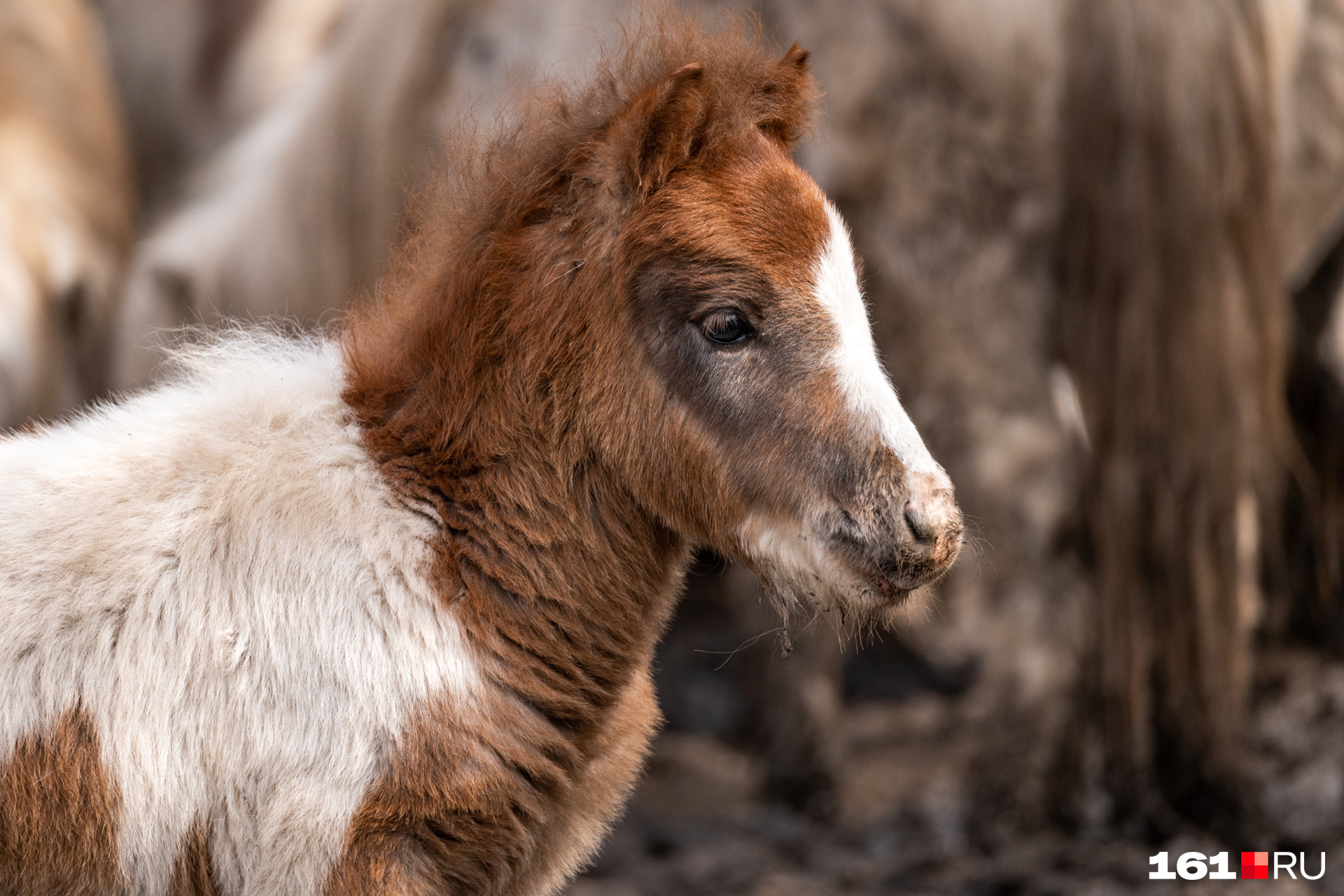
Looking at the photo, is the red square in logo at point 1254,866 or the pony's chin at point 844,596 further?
the red square in logo at point 1254,866

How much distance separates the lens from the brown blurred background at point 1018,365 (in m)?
2.43

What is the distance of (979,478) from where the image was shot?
2895 mm

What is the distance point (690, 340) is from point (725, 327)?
4 cm

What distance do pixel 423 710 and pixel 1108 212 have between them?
6.19 feet

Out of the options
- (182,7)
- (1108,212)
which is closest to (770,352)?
(1108,212)

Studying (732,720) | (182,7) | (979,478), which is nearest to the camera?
(979,478)

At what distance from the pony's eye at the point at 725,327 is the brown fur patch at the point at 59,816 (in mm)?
756

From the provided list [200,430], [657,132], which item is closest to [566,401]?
[657,132]

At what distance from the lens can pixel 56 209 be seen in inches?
144

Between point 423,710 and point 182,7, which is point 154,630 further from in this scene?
point 182,7

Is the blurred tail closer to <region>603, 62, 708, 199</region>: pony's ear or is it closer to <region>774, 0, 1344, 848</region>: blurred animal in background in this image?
<region>774, 0, 1344, 848</region>: blurred animal in background

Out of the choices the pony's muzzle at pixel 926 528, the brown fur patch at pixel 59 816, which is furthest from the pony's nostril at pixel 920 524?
the brown fur patch at pixel 59 816

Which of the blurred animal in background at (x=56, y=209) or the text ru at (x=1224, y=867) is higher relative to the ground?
the blurred animal in background at (x=56, y=209)

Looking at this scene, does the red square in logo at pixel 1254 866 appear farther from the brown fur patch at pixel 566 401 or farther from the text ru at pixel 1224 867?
the brown fur patch at pixel 566 401
